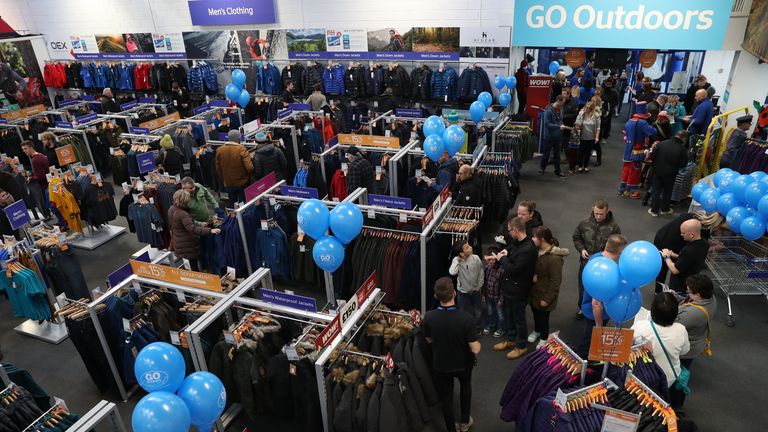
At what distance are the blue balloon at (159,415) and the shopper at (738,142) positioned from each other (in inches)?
330

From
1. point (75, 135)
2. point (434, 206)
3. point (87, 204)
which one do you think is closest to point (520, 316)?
point (434, 206)

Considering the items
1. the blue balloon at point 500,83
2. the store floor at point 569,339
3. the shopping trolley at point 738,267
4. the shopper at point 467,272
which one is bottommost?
the store floor at point 569,339

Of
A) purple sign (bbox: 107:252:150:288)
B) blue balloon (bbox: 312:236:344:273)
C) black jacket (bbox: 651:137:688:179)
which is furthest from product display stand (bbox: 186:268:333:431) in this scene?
black jacket (bbox: 651:137:688:179)

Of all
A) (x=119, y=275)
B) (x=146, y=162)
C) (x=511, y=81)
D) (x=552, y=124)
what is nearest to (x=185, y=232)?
(x=119, y=275)

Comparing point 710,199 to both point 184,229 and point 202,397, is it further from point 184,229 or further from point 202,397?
point 184,229

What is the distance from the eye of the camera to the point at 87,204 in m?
7.57

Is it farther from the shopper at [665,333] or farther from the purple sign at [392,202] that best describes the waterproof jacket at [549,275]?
the purple sign at [392,202]

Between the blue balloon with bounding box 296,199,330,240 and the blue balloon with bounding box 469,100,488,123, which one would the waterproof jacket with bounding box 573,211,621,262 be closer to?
the blue balloon with bounding box 296,199,330,240

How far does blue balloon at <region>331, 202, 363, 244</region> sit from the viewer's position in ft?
14.7

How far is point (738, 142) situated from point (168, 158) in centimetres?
903

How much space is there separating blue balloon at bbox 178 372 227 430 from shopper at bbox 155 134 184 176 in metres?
5.82

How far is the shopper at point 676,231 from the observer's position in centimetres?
506

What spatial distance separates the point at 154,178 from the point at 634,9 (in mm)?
9194

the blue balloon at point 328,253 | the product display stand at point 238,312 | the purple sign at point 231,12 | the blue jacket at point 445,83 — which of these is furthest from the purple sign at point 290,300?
the purple sign at point 231,12
